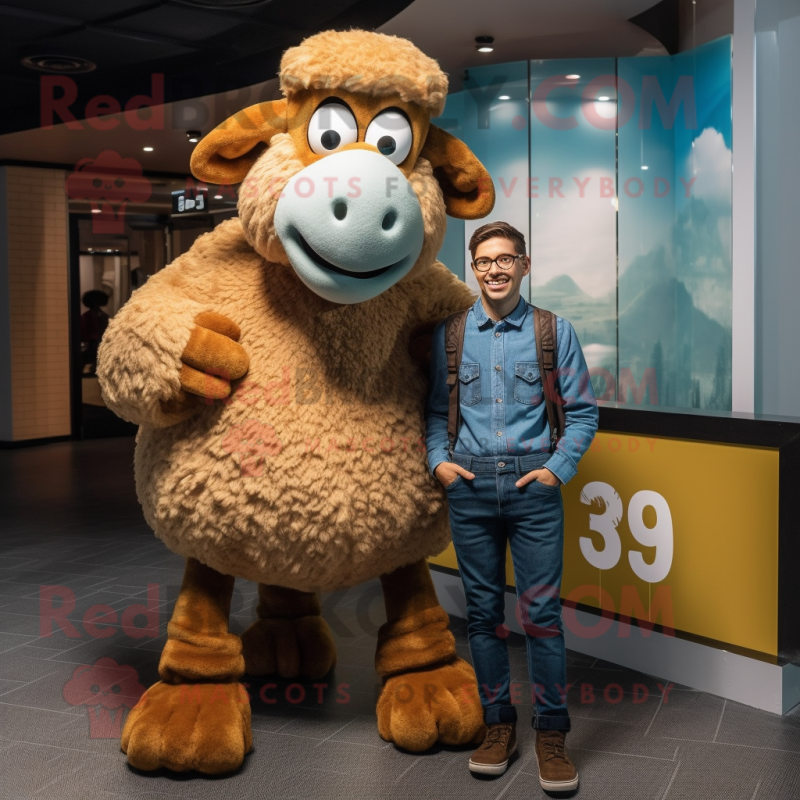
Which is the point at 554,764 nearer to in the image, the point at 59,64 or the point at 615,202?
the point at 615,202

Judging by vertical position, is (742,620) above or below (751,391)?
below

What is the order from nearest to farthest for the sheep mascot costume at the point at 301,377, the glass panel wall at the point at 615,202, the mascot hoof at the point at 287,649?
1. the sheep mascot costume at the point at 301,377
2. the mascot hoof at the point at 287,649
3. the glass panel wall at the point at 615,202

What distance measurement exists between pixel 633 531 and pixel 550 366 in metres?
1.18

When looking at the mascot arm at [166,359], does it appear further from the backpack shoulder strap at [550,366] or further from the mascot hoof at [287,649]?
the mascot hoof at [287,649]

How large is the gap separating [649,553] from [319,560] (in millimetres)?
1385

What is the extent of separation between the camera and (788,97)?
492 cm

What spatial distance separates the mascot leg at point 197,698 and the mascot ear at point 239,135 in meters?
1.18

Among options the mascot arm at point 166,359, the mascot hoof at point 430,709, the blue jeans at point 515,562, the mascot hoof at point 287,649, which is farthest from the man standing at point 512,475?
the mascot hoof at point 287,649

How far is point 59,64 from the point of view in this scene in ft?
21.4

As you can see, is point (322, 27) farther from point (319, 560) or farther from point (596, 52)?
point (319, 560)

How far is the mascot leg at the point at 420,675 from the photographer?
265cm

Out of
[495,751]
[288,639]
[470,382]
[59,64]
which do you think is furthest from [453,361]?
[59,64]

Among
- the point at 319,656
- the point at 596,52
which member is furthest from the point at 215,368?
the point at 596,52

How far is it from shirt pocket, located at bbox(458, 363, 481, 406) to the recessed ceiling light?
202 inches
